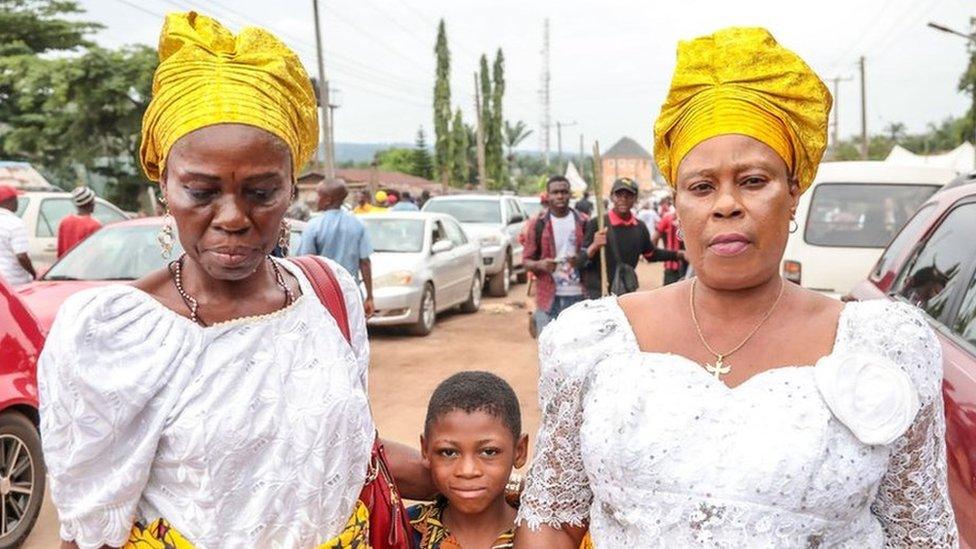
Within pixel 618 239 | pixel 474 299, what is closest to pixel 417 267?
pixel 474 299

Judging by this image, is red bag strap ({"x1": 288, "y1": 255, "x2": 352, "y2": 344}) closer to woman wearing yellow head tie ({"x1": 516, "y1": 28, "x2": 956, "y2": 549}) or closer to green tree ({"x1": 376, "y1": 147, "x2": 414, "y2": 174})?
woman wearing yellow head tie ({"x1": 516, "y1": 28, "x2": 956, "y2": 549})

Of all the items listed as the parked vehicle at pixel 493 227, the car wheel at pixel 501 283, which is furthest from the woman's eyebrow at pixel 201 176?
the car wheel at pixel 501 283

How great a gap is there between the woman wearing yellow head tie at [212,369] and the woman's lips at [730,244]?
30.9 inches

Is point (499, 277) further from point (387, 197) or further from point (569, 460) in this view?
point (569, 460)

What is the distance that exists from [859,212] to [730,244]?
6522mm

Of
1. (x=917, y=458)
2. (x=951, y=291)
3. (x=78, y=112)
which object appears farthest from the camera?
(x=78, y=112)

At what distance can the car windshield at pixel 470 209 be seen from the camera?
51.0 feet

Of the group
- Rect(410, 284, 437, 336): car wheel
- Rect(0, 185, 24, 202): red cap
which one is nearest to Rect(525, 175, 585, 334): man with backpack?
Rect(410, 284, 437, 336): car wheel

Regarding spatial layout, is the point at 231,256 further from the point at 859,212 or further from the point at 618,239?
the point at 859,212

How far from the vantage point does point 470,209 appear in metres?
15.7

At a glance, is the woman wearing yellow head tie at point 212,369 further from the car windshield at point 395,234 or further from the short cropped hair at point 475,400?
the car windshield at point 395,234

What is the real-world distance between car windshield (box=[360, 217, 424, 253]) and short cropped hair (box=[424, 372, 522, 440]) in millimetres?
8358

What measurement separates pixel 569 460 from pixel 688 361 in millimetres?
321

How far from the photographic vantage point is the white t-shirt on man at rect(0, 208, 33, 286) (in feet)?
23.7
